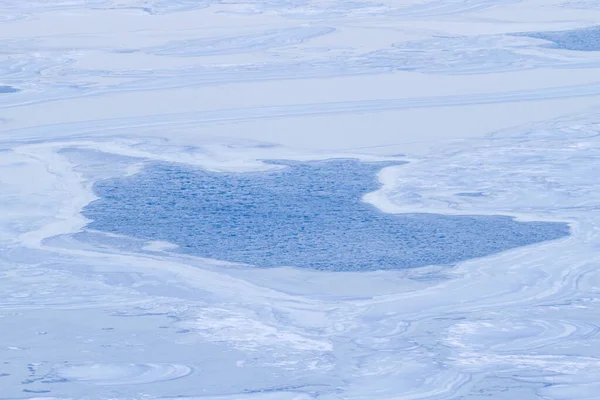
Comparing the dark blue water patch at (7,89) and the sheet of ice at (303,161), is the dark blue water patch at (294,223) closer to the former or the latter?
the sheet of ice at (303,161)

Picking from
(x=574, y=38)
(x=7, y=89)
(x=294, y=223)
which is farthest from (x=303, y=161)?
(x=574, y=38)

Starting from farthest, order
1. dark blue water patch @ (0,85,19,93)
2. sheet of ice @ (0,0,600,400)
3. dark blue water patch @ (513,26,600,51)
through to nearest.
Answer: dark blue water patch @ (513,26,600,51) → dark blue water patch @ (0,85,19,93) → sheet of ice @ (0,0,600,400)

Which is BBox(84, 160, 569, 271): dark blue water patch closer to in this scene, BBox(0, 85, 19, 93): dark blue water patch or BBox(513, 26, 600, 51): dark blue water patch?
BBox(0, 85, 19, 93): dark blue water patch

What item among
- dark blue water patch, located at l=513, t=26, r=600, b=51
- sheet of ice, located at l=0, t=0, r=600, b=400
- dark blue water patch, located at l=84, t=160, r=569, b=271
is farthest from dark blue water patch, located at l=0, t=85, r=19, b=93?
dark blue water patch, located at l=513, t=26, r=600, b=51

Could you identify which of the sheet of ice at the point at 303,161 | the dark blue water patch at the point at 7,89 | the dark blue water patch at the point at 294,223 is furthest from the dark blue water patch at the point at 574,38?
the dark blue water patch at the point at 7,89

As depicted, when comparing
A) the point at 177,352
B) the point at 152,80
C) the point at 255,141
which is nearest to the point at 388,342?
the point at 177,352

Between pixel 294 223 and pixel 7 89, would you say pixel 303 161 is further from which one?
pixel 7 89

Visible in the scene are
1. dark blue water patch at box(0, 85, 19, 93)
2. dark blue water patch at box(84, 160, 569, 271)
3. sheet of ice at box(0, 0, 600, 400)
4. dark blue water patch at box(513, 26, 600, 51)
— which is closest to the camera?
sheet of ice at box(0, 0, 600, 400)
